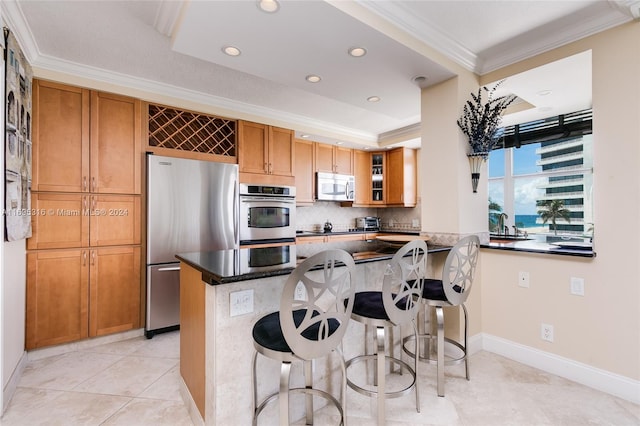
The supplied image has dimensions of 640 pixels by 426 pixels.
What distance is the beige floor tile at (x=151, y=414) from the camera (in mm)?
1707

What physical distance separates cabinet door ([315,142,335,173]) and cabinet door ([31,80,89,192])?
2872 millimetres

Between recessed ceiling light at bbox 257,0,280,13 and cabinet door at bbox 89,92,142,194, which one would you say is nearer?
recessed ceiling light at bbox 257,0,280,13

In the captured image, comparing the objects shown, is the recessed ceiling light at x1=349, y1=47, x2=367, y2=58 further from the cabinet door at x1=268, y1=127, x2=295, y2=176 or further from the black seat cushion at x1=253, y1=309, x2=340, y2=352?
the cabinet door at x1=268, y1=127, x2=295, y2=176

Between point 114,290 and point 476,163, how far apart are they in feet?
11.1

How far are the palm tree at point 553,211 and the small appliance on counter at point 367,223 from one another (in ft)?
8.34

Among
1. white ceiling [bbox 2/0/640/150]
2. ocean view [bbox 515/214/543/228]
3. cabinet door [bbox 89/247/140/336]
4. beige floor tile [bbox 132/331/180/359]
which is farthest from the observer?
ocean view [bbox 515/214/543/228]

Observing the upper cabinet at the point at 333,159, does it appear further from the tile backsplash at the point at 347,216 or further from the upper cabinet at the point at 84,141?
the upper cabinet at the point at 84,141

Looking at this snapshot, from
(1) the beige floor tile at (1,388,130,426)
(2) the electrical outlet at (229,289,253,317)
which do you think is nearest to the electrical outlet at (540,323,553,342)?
(2) the electrical outlet at (229,289,253,317)

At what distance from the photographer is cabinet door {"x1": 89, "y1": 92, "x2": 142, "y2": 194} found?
8.98 feet

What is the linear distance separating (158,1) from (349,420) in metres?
2.71

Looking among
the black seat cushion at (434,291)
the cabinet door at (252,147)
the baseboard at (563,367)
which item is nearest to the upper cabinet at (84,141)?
the cabinet door at (252,147)

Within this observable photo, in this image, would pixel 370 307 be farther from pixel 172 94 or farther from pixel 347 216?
pixel 347 216

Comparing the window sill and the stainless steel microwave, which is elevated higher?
the stainless steel microwave

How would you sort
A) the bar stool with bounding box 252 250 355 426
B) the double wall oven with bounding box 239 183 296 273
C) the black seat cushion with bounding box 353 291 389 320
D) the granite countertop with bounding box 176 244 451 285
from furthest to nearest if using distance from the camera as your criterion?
the double wall oven with bounding box 239 183 296 273 < the black seat cushion with bounding box 353 291 389 320 < the granite countertop with bounding box 176 244 451 285 < the bar stool with bounding box 252 250 355 426
